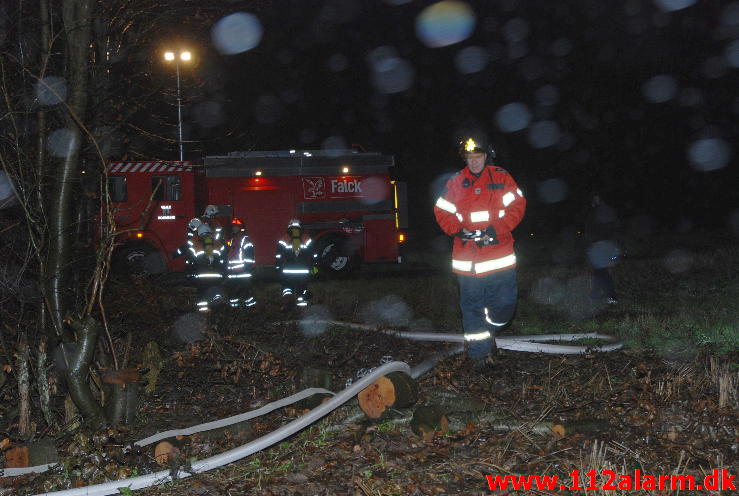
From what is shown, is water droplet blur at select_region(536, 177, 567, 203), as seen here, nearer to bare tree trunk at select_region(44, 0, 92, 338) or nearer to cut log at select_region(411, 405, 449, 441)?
cut log at select_region(411, 405, 449, 441)

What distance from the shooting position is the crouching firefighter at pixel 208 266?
29.3 feet

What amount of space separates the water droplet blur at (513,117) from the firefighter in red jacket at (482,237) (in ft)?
107

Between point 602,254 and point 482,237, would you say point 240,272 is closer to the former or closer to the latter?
point 482,237

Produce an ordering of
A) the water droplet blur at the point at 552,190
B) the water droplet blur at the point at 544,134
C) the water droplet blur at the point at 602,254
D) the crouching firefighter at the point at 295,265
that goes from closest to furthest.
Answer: the water droplet blur at the point at 602,254 < the crouching firefighter at the point at 295,265 < the water droplet blur at the point at 544,134 < the water droplet blur at the point at 552,190

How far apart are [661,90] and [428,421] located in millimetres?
30768

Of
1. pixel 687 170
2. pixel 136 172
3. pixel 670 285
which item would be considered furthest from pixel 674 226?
pixel 136 172

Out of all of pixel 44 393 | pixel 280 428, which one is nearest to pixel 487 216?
pixel 280 428

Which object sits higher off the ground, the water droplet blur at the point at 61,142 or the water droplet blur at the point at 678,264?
the water droplet blur at the point at 61,142

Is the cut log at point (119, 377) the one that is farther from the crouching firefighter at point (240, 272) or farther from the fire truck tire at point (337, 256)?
the fire truck tire at point (337, 256)

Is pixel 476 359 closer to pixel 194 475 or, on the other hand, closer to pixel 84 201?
pixel 194 475

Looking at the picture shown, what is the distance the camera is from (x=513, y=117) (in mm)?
38125

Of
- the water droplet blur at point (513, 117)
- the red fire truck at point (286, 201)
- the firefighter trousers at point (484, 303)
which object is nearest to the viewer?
the firefighter trousers at point (484, 303)

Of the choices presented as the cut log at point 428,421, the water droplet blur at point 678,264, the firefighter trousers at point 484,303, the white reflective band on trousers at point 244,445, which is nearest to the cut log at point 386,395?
A: the white reflective band on trousers at point 244,445

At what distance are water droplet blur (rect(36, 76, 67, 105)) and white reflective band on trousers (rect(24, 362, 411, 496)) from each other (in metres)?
2.19
